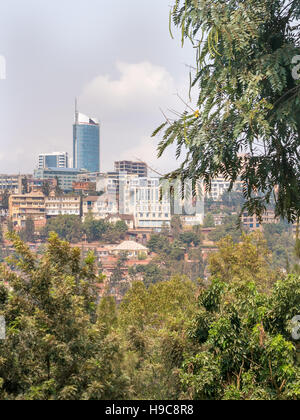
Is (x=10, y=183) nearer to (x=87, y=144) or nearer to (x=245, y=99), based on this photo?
(x=87, y=144)

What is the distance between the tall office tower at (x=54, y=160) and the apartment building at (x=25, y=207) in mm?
14304

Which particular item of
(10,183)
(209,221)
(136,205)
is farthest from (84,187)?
(209,221)

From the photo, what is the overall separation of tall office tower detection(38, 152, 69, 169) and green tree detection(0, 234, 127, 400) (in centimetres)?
5174

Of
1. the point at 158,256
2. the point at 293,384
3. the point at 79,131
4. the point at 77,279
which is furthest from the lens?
the point at 79,131

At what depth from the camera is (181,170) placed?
2217mm

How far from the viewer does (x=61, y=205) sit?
38.2 m

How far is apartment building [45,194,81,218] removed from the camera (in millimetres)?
37875

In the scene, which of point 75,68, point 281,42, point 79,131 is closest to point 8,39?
point 75,68

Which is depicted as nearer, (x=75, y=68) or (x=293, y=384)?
(x=293, y=384)

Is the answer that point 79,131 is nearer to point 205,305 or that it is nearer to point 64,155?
point 64,155

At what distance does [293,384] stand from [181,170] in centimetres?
98

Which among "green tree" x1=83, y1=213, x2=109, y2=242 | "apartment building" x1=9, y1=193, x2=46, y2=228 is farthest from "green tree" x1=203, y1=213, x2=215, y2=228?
"apartment building" x1=9, y1=193, x2=46, y2=228

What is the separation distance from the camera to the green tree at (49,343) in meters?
1.90

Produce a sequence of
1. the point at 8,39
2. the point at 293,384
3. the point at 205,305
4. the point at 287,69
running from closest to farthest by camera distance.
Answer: the point at 293,384
the point at 287,69
the point at 205,305
the point at 8,39
